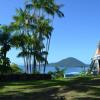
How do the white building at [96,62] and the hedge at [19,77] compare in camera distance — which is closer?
the hedge at [19,77]

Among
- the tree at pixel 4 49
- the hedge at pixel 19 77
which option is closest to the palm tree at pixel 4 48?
the tree at pixel 4 49

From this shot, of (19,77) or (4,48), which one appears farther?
(4,48)

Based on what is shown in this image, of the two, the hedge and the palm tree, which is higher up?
the palm tree

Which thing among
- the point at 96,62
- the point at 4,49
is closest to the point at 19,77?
the point at 4,49

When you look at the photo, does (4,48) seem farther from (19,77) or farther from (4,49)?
(19,77)

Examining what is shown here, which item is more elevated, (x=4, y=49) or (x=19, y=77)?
(x=4, y=49)

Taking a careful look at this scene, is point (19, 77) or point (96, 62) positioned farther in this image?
point (96, 62)

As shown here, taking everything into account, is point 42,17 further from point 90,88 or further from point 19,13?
point 90,88

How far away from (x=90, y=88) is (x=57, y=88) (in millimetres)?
1675

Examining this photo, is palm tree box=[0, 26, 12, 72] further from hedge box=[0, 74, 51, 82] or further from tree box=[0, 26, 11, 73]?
hedge box=[0, 74, 51, 82]

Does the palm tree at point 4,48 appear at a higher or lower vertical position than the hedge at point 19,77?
higher

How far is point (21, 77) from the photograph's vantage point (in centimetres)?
3662

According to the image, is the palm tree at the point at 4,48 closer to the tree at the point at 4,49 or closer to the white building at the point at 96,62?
the tree at the point at 4,49

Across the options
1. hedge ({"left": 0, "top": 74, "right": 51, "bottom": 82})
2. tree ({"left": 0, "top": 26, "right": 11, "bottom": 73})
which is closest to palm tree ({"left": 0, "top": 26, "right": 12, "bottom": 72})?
tree ({"left": 0, "top": 26, "right": 11, "bottom": 73})
